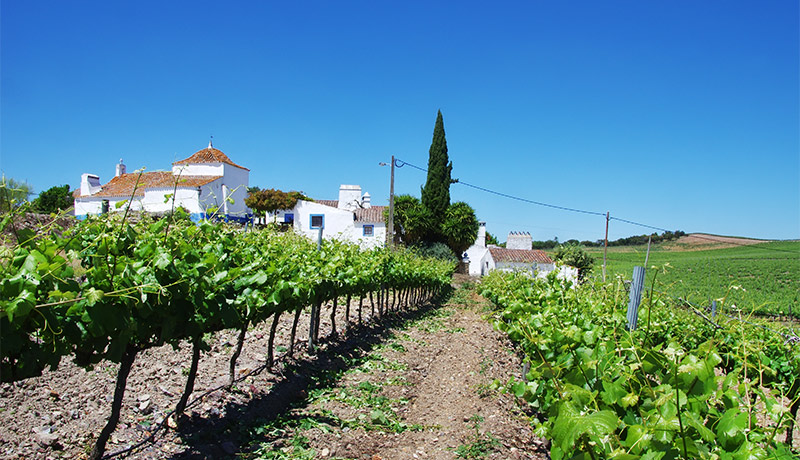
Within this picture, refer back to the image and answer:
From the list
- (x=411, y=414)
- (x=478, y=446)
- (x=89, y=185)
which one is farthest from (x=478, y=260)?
(x=478, y=446)

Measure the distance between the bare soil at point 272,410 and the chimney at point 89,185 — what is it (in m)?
35.5

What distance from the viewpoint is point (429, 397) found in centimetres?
568

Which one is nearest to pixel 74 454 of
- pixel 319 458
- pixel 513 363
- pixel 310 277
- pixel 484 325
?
pixel 319 458

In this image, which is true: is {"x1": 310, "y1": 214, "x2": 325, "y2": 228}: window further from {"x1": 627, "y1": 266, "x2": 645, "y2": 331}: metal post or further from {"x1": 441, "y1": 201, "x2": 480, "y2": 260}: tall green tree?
{"x1": 627, "y1": 266, "x2": 645, "y2": 331}: metal post

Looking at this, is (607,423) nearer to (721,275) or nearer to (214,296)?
(214,296)

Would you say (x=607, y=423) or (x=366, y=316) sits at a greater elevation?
(x=607, y=423)

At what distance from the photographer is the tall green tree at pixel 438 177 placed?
34.4 meters

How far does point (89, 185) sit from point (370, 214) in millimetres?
20918

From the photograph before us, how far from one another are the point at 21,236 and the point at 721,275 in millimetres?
47825

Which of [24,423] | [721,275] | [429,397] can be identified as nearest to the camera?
[24,423]

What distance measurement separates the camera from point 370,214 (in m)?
35.0

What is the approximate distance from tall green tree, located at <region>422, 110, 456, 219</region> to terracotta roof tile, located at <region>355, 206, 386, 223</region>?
3.24 m

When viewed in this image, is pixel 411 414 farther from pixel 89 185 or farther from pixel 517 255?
pixel 517 255

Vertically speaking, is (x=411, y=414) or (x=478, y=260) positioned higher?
(x=478, y=260)
